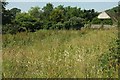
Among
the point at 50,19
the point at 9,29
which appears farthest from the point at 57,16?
the point at 9,29

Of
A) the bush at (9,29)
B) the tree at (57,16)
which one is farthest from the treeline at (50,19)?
the bush at (9,29)

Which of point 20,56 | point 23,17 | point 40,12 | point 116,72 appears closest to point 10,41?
point 20,56

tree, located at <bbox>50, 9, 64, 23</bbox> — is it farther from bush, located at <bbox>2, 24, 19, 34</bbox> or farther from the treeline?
bush, located at <bbox>2, 24, 19, 34</bbox>

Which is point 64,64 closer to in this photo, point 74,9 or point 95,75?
point 95,75

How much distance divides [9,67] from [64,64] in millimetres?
937

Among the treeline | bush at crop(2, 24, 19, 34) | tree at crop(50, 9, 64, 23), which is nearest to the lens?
bush at crop(2, 24, 19, 34)

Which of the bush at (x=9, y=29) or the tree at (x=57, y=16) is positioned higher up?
the tree at (x=57, y=16)

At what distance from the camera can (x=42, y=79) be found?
166 inches

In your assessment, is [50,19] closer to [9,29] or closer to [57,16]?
[57,16]

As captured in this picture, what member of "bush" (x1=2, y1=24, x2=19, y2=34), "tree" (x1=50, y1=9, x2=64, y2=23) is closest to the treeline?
"tree" (x1=50, y1=9, x2=64, y2=23)

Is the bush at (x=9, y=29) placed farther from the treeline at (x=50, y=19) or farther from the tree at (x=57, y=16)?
the tree at (x=57, y=16)

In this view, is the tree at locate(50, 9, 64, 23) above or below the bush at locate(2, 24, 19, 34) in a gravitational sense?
above

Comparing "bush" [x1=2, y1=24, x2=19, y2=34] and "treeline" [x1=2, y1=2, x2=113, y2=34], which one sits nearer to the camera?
"bush" [x1=2, y1=24, x2=19, y2=34]

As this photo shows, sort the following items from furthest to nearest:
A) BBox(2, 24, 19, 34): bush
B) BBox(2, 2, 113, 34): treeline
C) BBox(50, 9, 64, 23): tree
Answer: BBox(50, 9, 64, 23): tree
BBox(2, 2, 113, 34): treeline
BBox(2, 24, 19, 34): bush
